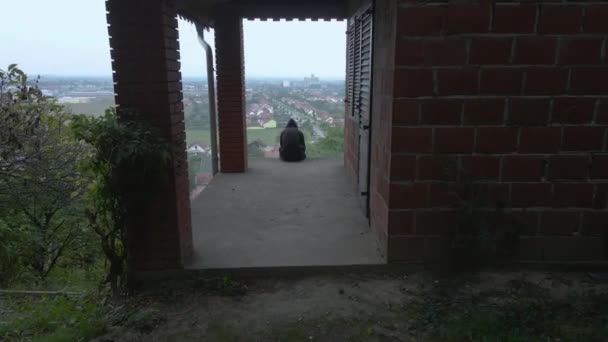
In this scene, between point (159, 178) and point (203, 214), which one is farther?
point (203, 214)

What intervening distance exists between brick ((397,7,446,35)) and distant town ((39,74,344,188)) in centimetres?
201

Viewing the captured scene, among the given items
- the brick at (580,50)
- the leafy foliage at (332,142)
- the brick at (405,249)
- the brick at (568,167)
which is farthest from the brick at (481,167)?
the leafy foliage at (332,142)

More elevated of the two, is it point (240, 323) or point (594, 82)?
point (594, 82)

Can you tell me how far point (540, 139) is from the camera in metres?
3.15

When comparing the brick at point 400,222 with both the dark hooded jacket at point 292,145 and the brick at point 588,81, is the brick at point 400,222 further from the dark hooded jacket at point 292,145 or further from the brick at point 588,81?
the dark hooded jacket at point 292,145

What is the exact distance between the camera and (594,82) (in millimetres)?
3062

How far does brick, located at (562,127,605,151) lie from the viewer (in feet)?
10.3

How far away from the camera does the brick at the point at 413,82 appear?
3043mm

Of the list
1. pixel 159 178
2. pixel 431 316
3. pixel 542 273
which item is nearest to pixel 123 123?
pixel 159 178

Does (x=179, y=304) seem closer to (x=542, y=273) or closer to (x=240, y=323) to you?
(x=240, y=323)

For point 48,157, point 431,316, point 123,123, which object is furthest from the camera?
point 48,157

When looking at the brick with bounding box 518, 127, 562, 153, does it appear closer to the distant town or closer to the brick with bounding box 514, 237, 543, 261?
the brick with bounding box 514, 237, 543, 261

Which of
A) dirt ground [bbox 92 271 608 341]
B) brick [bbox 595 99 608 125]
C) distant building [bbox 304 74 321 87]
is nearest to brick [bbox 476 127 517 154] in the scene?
brick [bbox 595 99 608 125]

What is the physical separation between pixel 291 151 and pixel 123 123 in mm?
5859
